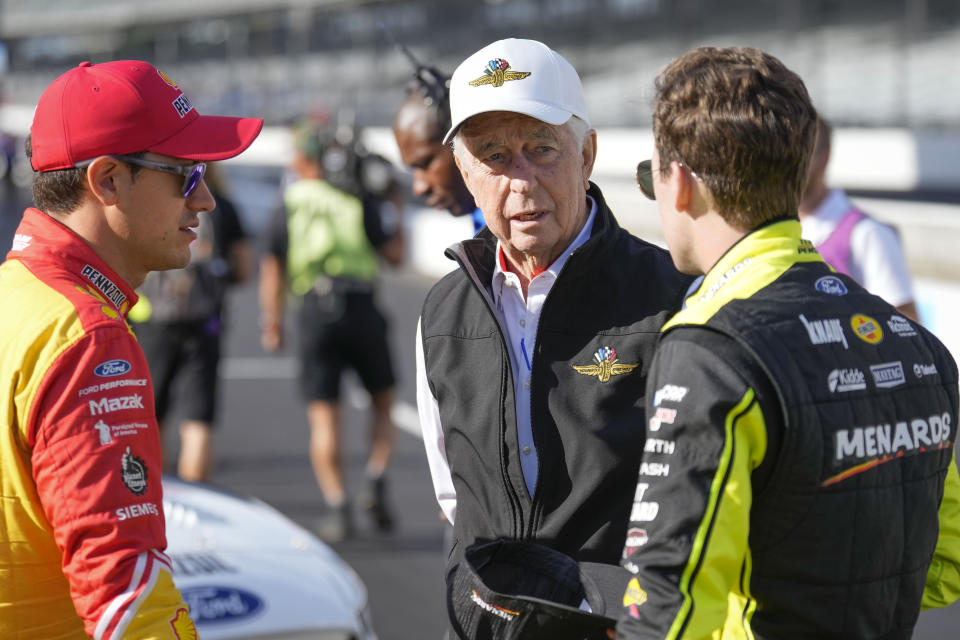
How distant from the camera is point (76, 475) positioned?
2.05 m

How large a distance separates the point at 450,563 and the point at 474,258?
0.72m

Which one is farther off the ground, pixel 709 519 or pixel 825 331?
pixel 825 331

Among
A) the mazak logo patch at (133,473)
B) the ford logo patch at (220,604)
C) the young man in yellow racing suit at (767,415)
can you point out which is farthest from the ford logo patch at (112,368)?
the ford logo patch at (220,604)

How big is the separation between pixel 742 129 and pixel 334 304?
16.4 ft

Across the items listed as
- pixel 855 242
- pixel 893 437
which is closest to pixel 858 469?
pixel 893 437

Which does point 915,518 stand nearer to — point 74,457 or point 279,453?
point 74,457

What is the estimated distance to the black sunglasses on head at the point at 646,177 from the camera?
2.33m

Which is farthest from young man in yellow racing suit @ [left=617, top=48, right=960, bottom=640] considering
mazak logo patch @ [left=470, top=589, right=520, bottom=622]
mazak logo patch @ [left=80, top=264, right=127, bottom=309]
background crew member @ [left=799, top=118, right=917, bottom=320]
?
background crew member @ [left=799, top=118, right=917, bottom=320]

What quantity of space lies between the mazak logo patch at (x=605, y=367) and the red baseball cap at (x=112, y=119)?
2.91 feet

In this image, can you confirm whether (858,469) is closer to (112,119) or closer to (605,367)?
(605,367)

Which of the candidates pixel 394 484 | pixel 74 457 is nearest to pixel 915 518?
pixel 74 457

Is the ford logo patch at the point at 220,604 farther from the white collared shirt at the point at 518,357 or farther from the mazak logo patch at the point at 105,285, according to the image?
the mazak logo patch at the point at 105,285

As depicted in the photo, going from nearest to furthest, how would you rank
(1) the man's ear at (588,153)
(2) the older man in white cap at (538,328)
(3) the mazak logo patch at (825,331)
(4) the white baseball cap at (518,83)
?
(3) the mazak logo patch at (825,331) < (2) the older man in white cap at (538,328) < (4) the white baseball cap at (518,83) < (1) the man's ear at (588,153)

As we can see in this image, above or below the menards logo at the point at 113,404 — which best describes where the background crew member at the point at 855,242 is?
below
